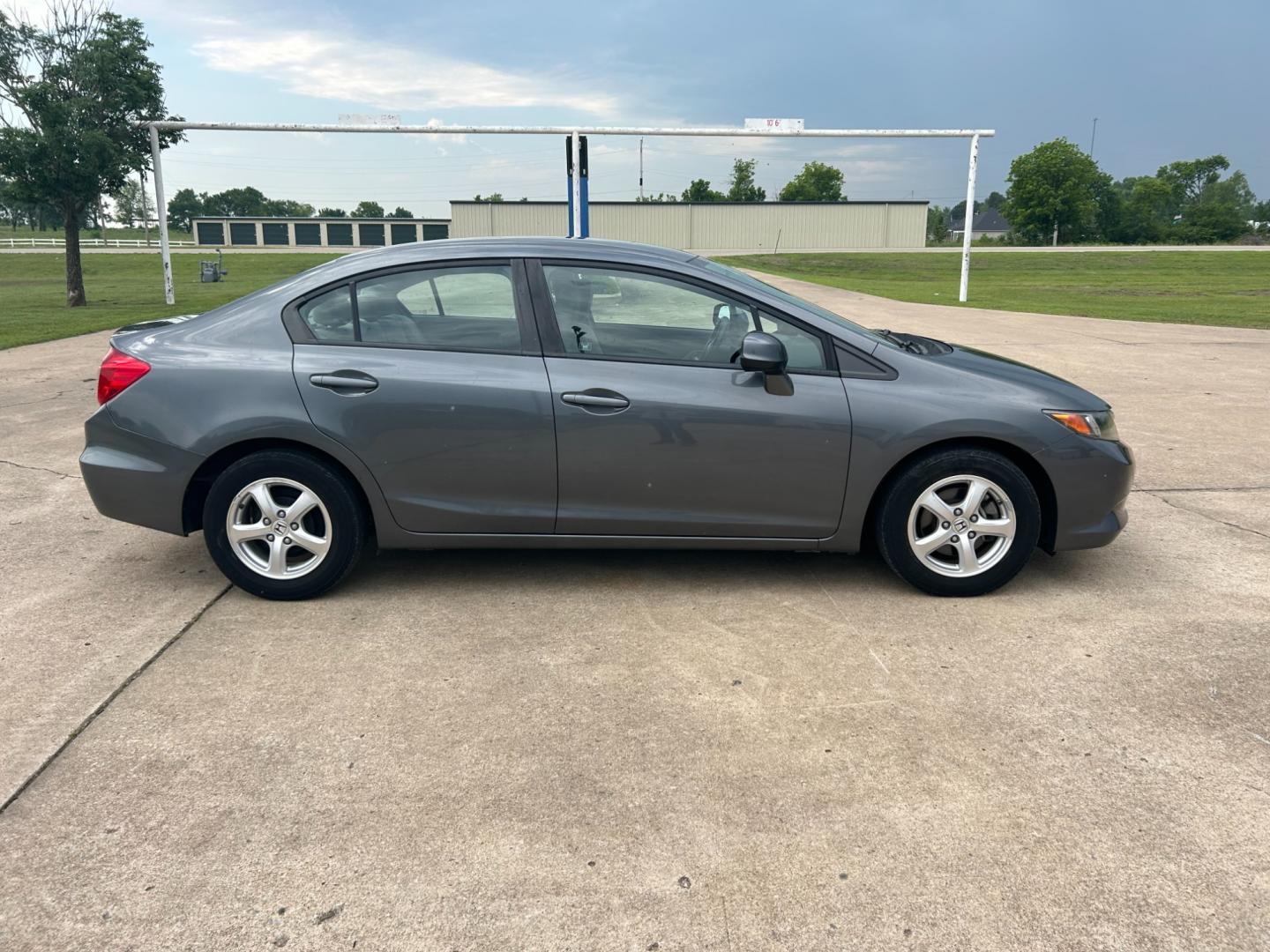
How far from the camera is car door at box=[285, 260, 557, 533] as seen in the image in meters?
3.98

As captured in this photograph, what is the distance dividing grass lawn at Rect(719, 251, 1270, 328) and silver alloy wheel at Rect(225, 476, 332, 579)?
16760mm

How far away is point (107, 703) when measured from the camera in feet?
10.7

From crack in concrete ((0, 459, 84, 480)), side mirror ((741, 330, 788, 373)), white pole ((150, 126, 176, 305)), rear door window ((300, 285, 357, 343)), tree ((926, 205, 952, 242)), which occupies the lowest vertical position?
crack in concrete ((0, 459, 84, 480))

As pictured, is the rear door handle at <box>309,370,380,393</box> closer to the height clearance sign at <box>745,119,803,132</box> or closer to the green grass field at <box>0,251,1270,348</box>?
the green grass field at <box>0,251,1270,348</box>

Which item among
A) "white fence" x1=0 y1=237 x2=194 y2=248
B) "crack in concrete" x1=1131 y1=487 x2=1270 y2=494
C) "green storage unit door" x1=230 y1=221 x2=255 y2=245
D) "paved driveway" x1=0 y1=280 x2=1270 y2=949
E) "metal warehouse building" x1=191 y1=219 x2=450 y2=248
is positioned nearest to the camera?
"paved driveway" x1=0 y1=280 x2=1270 y2=949

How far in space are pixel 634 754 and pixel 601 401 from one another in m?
1.56

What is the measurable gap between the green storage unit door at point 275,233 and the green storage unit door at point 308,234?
0.81 m

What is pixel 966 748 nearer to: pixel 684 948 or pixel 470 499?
pixel 684 948

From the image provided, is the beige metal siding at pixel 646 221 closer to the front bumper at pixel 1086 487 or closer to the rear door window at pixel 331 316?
the rear door window at pixel 331 316

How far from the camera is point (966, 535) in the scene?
410 centimetres

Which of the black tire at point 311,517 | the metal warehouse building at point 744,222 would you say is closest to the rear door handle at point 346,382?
the black tire at point 311,517

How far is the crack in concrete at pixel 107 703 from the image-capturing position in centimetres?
275

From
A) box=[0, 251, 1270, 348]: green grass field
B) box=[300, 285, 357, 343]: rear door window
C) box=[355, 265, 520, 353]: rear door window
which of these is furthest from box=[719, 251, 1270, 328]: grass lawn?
box=[300, 285, 357, 343]: rear door window

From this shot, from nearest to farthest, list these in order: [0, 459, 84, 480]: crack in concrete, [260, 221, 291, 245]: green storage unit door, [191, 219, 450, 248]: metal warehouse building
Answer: [0, 459, 84, 480]: crack in concrete < [191, 219, 450, 248]: metal warehouse building < [260, 221, 291, 245]: green storage unit door
